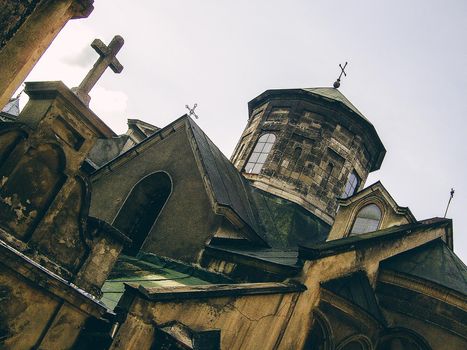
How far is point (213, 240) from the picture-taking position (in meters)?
9.70

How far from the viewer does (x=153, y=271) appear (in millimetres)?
8883

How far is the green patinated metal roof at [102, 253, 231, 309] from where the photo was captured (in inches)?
304

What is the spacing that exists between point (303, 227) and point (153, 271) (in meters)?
7.19

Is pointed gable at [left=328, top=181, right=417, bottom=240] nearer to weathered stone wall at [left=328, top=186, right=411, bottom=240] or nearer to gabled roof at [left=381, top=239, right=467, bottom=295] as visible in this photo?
weathered stone wall at [left=328, top=186, right=411, bottom=240]

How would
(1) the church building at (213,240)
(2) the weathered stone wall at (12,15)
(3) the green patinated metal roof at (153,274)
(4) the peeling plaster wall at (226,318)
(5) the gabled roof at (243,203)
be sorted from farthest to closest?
1. (5) the gabled roof at (243,203)
2. (3) the green patinated metal roof at (153,274)
3. (4) the peeling plaster wall at (226,318)
4. (1) the church building at (213,240)
5. (2) the weathered stone wall at (12,15)

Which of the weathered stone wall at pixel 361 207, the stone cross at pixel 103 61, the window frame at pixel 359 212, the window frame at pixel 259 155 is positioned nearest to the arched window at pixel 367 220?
the window frame at pixel 359 212

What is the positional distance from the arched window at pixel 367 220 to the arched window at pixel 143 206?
20.0 ft

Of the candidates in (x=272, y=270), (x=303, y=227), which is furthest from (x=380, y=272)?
(x=303, y=227)

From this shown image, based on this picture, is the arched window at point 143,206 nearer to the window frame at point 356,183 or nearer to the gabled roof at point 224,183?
the gabled roof at point 224,183

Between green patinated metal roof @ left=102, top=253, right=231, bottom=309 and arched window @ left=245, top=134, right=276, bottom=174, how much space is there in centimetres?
759

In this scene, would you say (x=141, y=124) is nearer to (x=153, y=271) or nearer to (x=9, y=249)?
(x=153, y=271)

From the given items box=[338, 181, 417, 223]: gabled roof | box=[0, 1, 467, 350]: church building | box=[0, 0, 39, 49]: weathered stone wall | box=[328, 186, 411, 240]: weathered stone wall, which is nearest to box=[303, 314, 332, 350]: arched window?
box=[0, 1, 467, 350]: church building

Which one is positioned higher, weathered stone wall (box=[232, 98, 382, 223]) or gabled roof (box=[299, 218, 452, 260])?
weathered stone wall (box=[232, 98, 382, 223])

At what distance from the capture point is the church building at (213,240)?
15.2 ft
